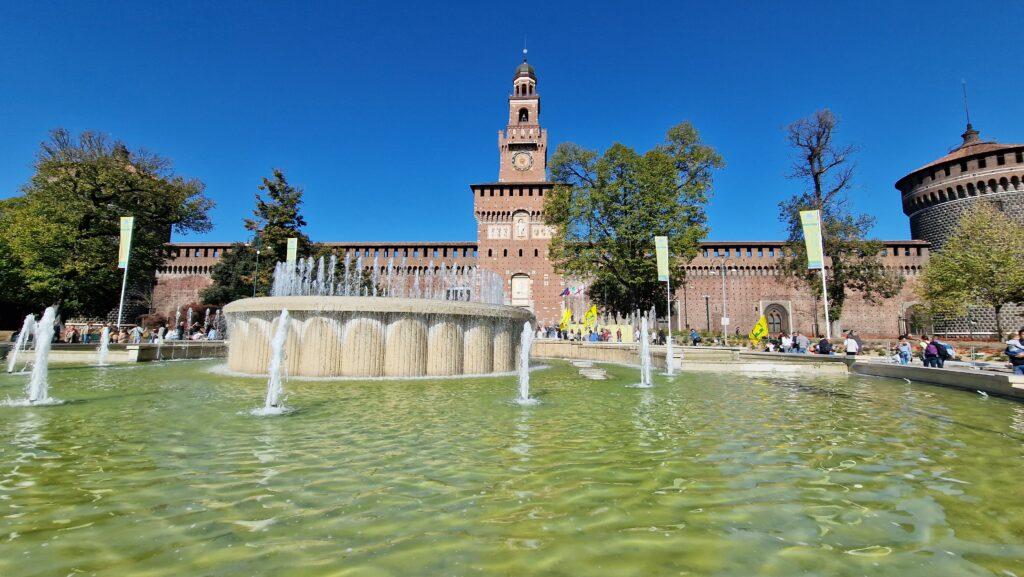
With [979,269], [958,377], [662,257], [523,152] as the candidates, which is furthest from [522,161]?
[958,377]

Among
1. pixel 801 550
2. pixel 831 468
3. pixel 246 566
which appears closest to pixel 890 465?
pixel 831 468

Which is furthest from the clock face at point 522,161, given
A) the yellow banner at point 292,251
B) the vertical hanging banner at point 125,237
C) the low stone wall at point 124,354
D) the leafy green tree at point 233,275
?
the low stone wall at point 124,354

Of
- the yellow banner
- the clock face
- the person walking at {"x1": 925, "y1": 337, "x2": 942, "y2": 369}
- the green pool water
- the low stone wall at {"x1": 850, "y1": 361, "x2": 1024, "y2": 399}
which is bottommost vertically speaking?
the green pool water

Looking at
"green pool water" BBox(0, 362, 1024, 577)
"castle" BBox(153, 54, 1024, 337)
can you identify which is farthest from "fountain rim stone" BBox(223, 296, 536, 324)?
"castle" BBox(153, 54, 1024, 337)

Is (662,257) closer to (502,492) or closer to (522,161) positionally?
(502,492)

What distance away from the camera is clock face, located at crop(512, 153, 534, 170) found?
145ft

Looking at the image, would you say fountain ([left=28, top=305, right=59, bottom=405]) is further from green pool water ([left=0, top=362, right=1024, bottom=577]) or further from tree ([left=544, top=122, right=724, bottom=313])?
tree ([left=544, top=122, right=724, bottom=313])

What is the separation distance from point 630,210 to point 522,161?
68.1 ft

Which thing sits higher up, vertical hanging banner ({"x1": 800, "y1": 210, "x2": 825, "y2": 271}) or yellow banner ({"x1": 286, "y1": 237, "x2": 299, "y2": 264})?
yellow banner ({"x1": 286, "y1": 237, "x2": 299, "y2": 264})

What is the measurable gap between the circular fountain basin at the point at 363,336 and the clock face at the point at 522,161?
3566cm

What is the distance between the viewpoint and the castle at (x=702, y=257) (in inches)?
1534

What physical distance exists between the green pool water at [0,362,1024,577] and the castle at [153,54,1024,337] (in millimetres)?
34170

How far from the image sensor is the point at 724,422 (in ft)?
17.1

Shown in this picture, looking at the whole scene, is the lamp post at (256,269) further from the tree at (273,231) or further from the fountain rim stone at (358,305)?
the fountain rim stone at (358,305)
